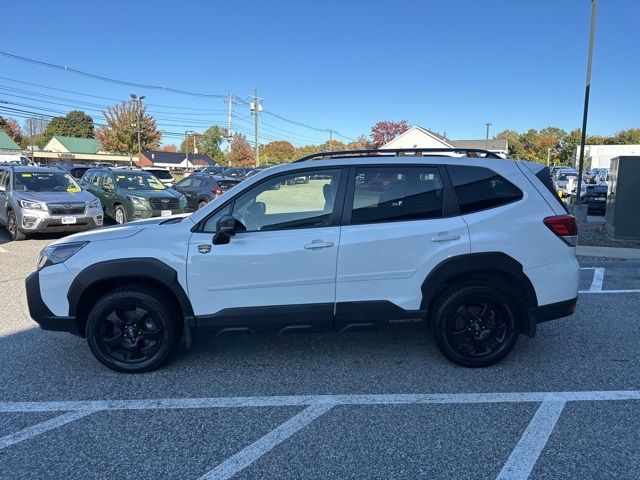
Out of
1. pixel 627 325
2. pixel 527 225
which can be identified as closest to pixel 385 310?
pixel 527 225

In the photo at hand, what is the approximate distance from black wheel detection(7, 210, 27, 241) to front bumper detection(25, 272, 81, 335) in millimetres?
7962

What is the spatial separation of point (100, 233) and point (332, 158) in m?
2.12

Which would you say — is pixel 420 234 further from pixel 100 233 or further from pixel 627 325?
pixel 627 325

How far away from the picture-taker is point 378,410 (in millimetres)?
3436

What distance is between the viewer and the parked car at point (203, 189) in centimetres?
1770

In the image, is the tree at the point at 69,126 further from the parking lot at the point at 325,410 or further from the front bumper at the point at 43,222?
the parking lot at the point at 325,410

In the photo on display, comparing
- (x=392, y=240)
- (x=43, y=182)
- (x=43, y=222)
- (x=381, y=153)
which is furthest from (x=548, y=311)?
(x=43, y=182)

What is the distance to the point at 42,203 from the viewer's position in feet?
34.5

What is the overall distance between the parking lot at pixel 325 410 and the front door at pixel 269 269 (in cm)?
55

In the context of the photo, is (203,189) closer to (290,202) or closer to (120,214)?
(120,214)

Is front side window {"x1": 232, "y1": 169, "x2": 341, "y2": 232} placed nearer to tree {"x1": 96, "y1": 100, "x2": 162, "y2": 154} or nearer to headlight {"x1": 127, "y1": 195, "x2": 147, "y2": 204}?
headlight {"x1": 127, "y1": 195, "x2": 147, "y2": 204}

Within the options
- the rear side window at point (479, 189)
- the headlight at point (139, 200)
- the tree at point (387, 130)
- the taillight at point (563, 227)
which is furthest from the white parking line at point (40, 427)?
the tree at point (387, 130)

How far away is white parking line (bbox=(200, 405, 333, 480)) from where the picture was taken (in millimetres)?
2750

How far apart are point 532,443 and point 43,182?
39.5 ft
